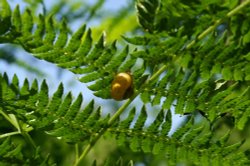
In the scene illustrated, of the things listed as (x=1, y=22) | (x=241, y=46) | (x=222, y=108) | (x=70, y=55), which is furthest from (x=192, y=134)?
(x=1, y=22)

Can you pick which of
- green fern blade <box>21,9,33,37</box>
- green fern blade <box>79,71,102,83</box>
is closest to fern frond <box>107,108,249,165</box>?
green fern blade <box>79,71,102,83</box>

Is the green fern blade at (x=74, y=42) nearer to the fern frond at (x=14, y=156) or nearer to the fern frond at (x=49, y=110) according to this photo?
the fern frond at (x=49, y=110)

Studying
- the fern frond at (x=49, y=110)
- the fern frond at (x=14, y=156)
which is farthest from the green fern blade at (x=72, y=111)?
the fern frond at (x=14, y=156)

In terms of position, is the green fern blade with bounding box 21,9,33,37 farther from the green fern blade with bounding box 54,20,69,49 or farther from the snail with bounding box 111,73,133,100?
the snail with bounding box 111,73,133,100

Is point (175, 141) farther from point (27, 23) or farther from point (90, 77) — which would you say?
point (27, 23)

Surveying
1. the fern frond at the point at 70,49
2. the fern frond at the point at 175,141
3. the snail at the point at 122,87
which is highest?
the fern frond at the point at 70,49

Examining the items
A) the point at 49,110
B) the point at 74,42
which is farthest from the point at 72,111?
the point at 74,42
